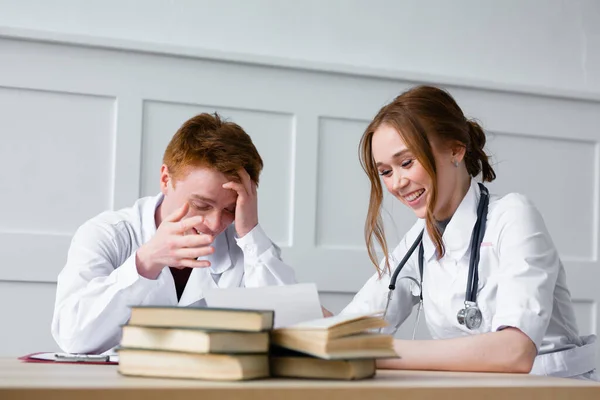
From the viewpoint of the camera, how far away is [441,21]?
9.89 ft

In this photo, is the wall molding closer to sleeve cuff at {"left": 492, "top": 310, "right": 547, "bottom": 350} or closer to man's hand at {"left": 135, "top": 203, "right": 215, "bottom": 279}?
man's hand at {"left": 135, "top": 203, "right": 215, "bottom": 279}

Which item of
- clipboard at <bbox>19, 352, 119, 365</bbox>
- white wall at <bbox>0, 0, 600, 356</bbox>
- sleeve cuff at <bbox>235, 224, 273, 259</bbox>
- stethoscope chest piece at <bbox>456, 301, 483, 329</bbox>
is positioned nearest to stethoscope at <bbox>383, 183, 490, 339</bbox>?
stethoscope chest piece at <bbox>456, 301, 483, 329</bbox>

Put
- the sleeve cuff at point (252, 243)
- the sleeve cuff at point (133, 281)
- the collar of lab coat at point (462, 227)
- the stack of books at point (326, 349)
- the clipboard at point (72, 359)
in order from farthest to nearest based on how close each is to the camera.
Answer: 1. the sleeve cuff at point (252, 243)
2. the collar of lab coat at point (462, 227)
3. the sleeve cuff at point (133, 281)
4. the clipboard at point (72, 359)
5. the stack of books at point (326, 349)

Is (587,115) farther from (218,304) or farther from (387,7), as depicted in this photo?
(218,304)

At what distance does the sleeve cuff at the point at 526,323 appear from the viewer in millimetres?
1470

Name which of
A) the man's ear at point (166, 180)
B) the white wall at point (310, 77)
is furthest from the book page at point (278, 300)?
the white wall at point (310, 77)

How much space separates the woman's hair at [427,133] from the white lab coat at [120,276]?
0.30 meters

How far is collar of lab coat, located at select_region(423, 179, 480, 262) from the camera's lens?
1.85m

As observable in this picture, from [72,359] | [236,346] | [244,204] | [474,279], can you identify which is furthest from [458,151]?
[236,346]

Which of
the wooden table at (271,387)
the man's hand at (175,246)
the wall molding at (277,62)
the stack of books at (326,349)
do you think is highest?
the wall molding at (277,62)

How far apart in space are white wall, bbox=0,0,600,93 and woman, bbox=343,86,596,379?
938mm

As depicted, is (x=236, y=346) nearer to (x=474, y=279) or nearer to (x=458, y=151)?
(x=474, y=279)

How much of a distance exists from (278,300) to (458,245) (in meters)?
0.83

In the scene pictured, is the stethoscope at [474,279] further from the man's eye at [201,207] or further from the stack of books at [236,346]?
the stack of books at [236,346]
